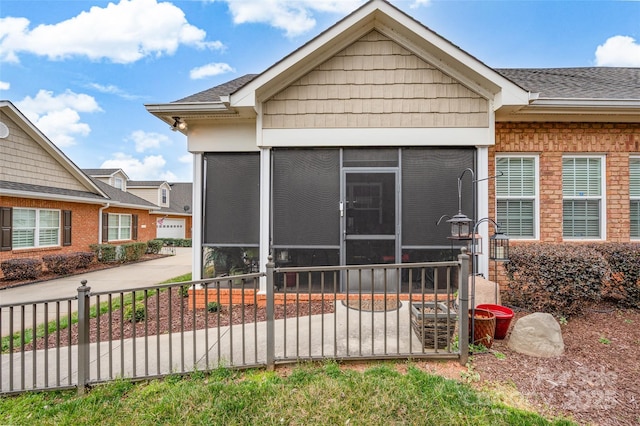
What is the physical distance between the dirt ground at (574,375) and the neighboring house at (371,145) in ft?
6.03

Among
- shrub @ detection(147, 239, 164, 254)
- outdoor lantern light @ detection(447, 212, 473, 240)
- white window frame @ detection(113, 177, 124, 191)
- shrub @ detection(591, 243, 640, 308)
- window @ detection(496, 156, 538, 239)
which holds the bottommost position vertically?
shrub @ detection(147, 239, 164, 254)

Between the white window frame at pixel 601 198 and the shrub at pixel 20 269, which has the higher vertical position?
→ the white window frame at pixel 601 198

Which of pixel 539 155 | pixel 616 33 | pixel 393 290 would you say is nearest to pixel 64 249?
pixel 393 290

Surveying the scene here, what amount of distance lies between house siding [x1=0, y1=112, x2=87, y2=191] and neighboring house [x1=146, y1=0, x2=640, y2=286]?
8325mm

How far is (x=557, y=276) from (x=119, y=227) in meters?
16.9

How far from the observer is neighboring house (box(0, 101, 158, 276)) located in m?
9.09

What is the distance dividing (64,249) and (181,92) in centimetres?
1068

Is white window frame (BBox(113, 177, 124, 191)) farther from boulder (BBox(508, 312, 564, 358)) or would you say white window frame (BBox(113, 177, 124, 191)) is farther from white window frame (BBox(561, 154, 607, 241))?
white window frame (BBox(561, 154, 607, 241))

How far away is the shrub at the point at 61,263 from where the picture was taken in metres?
9.53

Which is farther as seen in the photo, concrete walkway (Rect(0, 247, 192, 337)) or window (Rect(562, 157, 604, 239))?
concrete walkway (Rect(0, 247, 192, 337))

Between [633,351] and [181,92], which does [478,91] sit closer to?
[633,351]

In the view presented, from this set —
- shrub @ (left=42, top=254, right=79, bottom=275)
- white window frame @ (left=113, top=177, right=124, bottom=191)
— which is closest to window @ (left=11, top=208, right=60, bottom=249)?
shrub @ (left=42, top=254, right=79, bottom=275)

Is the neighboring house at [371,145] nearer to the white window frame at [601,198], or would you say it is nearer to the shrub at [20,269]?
the white window frame at [601,198]

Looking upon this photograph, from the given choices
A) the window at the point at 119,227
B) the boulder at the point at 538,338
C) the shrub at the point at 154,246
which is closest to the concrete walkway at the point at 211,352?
the boulder at the point at 538,338
